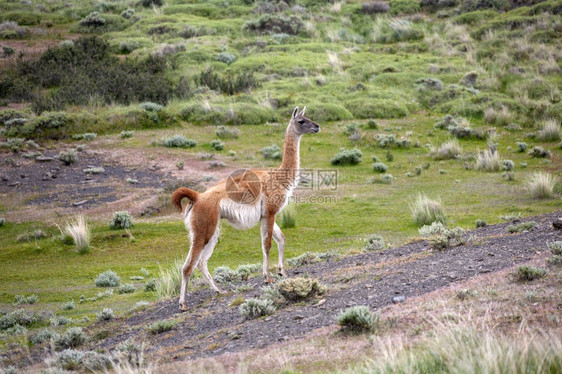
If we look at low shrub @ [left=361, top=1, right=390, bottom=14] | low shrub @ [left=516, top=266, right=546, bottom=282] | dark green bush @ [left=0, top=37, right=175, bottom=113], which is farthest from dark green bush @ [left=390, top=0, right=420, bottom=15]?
low shrub @ [left=516, top=266, right=546, bottom=282]

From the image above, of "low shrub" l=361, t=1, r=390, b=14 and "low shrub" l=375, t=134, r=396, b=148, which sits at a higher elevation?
"low shrub" l=361, t=1, r=390, b=14

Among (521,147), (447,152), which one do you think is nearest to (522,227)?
(447,152)

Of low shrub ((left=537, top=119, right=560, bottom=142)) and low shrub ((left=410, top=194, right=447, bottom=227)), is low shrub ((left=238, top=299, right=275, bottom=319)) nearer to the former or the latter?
low shrub ((left=410, top=194, right=447, bottom=227))

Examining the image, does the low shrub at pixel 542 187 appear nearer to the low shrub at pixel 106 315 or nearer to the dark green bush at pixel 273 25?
the low shrub at pixel 106 315

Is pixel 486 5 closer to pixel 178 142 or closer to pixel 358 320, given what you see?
pixel 178 142

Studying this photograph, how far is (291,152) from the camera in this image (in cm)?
1041

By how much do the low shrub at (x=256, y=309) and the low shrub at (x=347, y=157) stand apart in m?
13.1

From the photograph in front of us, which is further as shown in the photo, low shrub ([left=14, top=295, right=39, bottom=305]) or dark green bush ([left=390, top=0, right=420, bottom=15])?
dark green bush ([left=390, top=0, right=420, bottom=15])

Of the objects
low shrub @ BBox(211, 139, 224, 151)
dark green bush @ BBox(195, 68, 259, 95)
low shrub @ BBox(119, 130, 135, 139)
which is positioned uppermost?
dark green bush @ BBox(195, 68, 259, 95)

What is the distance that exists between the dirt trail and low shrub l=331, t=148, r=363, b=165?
994 cm

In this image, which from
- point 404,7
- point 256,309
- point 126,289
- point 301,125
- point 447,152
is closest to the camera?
point 256,309

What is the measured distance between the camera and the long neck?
10.3m

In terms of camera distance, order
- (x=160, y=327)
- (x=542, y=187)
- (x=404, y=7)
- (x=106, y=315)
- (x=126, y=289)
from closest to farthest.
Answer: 1. (x=160, y=327)
2. (x=106, y=315)
3. (x=126, y=289)
4. (x=542, y=187)
5. (x=404, y=7)

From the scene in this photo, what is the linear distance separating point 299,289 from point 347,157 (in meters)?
12.9
